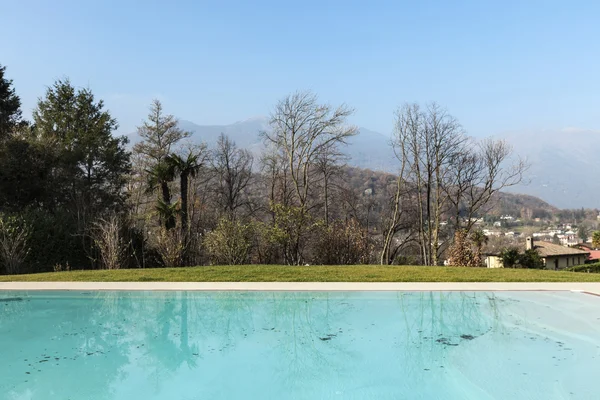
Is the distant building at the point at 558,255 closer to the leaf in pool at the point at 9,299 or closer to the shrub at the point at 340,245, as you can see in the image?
the shrub at the point at 340,245

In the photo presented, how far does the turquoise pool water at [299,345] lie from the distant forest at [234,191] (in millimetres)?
5079

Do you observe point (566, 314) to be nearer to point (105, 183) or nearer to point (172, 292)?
point (172, 292)

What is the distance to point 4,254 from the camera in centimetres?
1289

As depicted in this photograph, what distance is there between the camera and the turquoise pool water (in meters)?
4.73

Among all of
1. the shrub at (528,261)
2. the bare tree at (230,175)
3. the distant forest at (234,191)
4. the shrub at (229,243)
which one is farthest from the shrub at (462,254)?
the bare tree at (230,175)

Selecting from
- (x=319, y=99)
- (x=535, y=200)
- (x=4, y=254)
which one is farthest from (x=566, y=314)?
(x=535, y=200)

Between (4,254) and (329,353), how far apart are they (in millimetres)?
11299

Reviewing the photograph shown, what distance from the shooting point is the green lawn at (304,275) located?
1105cm

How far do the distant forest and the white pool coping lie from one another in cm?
324

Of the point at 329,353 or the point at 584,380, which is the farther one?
the point at 329,353

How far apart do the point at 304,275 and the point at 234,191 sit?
20250 millimetres

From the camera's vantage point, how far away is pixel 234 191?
3097cm

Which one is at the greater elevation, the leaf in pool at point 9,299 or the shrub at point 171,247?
the shrub at point 171,247

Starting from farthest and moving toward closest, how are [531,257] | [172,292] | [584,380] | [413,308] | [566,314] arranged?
[531,257] → [172,292] → [413,308] → [566,314] → [584,380]
